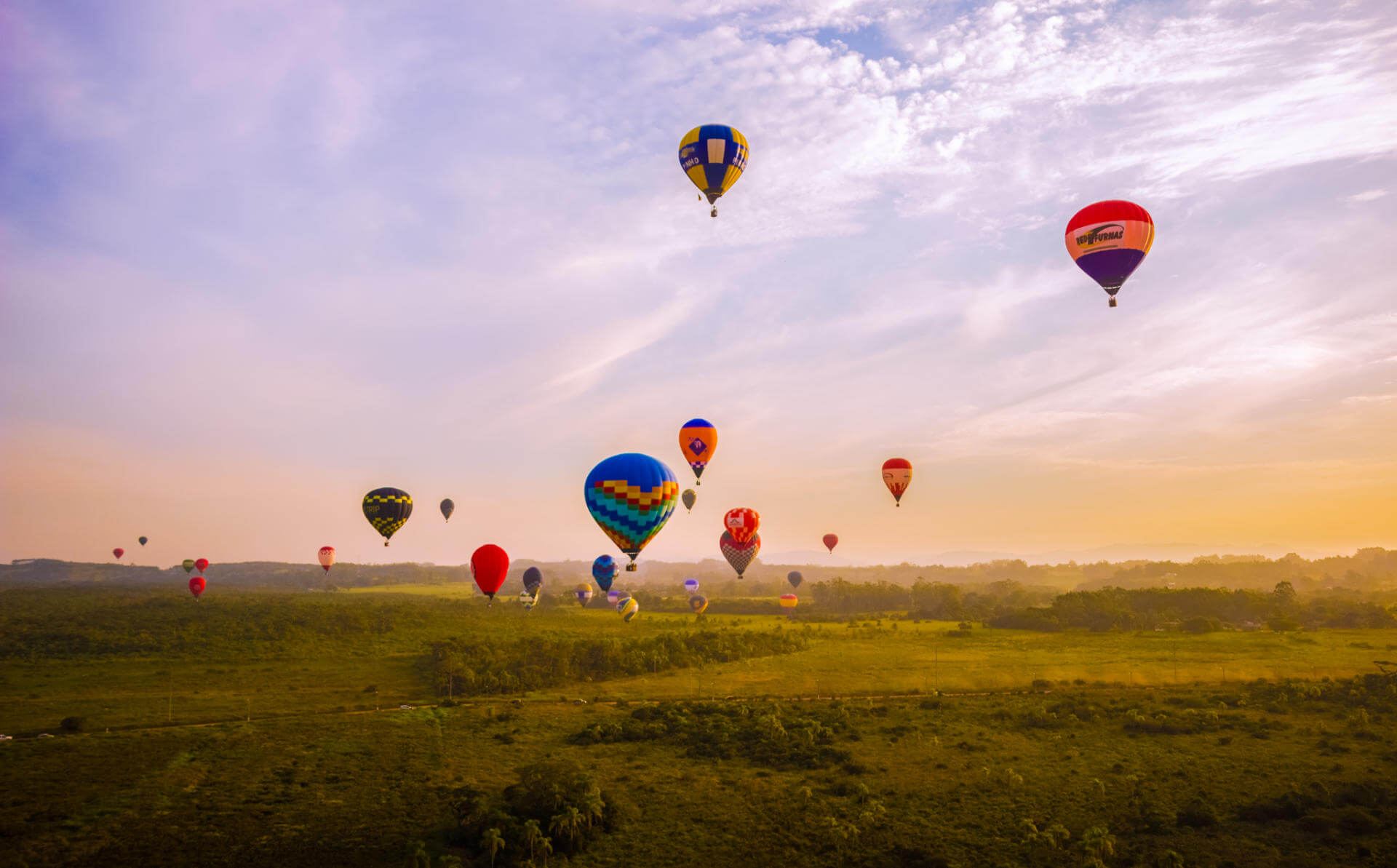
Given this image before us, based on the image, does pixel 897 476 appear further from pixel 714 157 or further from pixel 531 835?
pixel 531 835

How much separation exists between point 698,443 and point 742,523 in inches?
664

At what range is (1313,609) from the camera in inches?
4235

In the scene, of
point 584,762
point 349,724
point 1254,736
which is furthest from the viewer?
point 349,724

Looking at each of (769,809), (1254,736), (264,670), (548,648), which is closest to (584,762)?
(769,809)

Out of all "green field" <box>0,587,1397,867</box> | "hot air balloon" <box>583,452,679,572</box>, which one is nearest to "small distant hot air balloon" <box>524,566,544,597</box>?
"green field" <box>0,587,1397,867</box>

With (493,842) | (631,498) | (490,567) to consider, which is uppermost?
(631,498)

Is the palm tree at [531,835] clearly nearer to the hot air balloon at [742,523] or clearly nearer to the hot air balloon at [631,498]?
the hot air balloon at [631,498]

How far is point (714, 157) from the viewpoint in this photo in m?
47.4

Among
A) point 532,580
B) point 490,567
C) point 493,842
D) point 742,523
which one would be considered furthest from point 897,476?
point 532,580

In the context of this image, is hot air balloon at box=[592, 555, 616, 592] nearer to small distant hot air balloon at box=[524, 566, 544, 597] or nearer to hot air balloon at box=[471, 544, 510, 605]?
small distant hot air balloon at box=[524, 566, 544, 597]

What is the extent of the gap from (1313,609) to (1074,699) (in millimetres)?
78003

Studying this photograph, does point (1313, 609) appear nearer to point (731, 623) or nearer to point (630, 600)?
point (731, 623)

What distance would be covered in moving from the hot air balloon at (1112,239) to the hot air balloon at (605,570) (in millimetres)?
65568

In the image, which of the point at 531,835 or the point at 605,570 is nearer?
the point at 531,835
